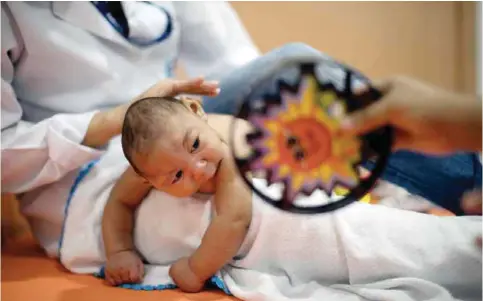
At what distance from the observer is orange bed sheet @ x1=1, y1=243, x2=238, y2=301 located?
499mm

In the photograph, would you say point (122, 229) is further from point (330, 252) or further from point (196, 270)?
point (330, 252)

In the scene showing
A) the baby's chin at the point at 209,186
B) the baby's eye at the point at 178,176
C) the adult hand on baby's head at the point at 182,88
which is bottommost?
the baby's chin at the point at 209,186

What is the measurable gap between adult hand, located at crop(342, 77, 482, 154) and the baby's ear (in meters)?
0.14

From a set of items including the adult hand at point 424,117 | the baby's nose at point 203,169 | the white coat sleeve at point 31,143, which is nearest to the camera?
the adult hand at point 424,117

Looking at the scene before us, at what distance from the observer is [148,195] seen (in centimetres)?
54

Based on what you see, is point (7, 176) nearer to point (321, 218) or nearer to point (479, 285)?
point (321, 218)

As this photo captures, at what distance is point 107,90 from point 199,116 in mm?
181

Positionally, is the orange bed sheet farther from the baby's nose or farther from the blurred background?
the blurred background

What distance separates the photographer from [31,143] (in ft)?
1.86

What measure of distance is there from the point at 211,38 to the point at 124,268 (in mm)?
274

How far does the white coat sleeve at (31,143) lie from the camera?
21.8 inches

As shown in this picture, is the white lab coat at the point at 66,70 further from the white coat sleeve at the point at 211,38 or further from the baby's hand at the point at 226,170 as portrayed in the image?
the baby's hand at the point at 226,170

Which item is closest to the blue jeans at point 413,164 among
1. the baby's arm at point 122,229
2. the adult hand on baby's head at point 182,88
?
the adult hand on baby's head at point 182,88

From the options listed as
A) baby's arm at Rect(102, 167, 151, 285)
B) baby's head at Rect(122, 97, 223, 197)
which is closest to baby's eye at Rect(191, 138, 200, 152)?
baby's head at Rect(122, 97, 223, 197)
